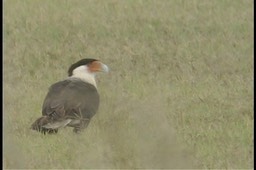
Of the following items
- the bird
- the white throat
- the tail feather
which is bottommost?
the tail feather

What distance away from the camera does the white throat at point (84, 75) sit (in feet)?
31.8

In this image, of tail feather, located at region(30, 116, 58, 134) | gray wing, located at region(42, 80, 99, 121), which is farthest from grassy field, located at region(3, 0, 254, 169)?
gray wing, located at region(42, 80, 99, 121)

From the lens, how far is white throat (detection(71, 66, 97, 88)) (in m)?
9.70

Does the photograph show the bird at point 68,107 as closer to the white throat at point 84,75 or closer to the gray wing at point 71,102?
the gray wing at point 71,102

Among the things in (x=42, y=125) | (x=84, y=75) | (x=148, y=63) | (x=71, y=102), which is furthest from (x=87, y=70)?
(x=148, y=63)

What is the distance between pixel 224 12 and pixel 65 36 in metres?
3.07

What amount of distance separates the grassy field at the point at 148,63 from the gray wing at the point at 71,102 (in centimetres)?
22

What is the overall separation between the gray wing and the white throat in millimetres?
599

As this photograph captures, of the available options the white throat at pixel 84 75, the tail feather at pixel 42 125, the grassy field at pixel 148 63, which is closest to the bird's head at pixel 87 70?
the white throat at pixel 84 75

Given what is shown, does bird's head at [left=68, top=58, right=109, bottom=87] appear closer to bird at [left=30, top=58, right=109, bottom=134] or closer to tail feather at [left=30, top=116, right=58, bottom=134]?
bird at [left=30, top=58, right=109, bottom=134]

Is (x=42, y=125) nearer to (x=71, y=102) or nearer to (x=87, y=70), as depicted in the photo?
(x=71, y=102)

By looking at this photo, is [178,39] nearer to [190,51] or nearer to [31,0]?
[190,51]

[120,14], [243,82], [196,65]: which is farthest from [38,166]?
[120,14]

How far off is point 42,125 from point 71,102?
37 cm
